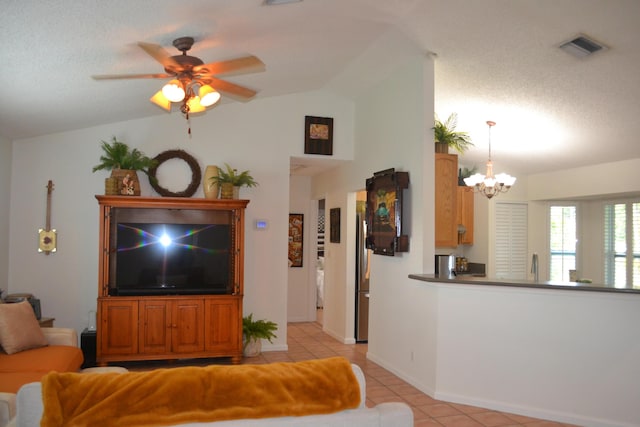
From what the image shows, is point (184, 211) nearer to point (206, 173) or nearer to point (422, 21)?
point (206, 173)

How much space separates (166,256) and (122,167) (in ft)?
3.59

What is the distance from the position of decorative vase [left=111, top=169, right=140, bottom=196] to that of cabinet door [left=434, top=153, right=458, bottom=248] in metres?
3.26

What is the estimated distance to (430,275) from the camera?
495 cm

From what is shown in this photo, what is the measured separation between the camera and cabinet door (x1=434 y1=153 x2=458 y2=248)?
17.2 feet

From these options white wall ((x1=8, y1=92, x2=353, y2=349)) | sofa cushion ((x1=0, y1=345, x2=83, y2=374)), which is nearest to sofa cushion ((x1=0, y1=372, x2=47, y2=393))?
sofa cushion ((x1=0, y1=345, x2=83, y2=374))

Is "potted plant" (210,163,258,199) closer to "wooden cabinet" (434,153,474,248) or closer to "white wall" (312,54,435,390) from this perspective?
"white wall" (312,54,435,390)

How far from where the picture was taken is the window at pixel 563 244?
751cm

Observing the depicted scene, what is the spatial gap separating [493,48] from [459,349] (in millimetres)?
2670

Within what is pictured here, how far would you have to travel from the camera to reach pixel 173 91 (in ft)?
11.5

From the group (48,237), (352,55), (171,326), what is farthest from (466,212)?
(48,237)

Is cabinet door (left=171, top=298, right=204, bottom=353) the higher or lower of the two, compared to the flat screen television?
lower

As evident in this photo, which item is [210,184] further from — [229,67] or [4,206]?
[229,67]

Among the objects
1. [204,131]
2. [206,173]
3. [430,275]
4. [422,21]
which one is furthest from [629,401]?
[204,131]

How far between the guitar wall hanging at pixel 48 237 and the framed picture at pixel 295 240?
12.5 ft
